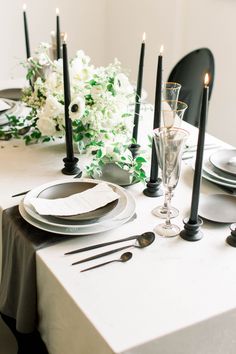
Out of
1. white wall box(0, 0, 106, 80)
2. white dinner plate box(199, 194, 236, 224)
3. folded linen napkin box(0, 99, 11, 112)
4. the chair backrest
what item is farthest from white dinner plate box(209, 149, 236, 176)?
white wall box(0, 0, 106, 80)

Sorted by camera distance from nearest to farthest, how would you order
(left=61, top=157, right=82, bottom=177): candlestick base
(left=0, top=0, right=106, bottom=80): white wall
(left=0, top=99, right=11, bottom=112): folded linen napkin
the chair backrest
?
(left=61, top=157, right=82, bottom=177): candlestick base
(left=0, top=99, right=11, bottom=112): folded linen napkin
the chair backrest
(left=0, top=0, right=106, bottom=80): white wall

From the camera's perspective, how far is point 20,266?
1115 millimetres

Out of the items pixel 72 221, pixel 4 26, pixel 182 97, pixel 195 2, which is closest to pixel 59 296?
pixel 72 221

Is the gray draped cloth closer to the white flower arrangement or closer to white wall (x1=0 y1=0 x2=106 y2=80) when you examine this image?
the white flower arrangement

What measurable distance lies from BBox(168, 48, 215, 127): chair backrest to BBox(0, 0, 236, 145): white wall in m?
0.67

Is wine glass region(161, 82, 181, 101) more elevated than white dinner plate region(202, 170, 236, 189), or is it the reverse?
wine glass region(161, 82, 181, 101)

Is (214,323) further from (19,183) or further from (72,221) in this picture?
(19,183)

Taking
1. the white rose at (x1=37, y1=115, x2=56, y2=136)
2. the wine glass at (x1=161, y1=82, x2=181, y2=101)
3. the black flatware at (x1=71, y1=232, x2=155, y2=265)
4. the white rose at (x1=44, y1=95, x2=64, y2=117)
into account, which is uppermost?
the wine glass at (x1=161, y1=82, x2=181, y2=101)

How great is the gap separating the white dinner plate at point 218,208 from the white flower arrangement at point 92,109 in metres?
0.23

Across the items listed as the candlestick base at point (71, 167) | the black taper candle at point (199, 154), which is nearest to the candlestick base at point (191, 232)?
the black taper candle at point (199, 154)

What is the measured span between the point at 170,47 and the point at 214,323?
246 cm

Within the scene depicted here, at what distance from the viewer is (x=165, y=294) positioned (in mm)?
903

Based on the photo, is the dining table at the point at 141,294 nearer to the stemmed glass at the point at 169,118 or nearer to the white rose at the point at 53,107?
the stemmed glass at the point at 169,118

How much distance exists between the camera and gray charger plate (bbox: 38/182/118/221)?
1.11 metres
